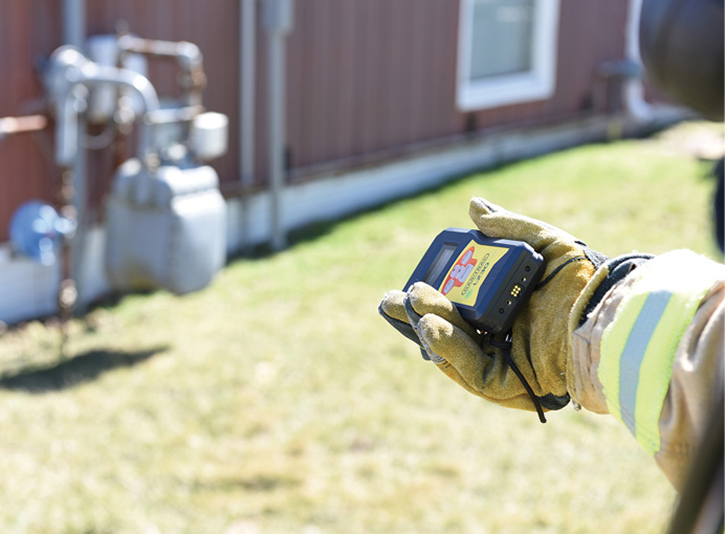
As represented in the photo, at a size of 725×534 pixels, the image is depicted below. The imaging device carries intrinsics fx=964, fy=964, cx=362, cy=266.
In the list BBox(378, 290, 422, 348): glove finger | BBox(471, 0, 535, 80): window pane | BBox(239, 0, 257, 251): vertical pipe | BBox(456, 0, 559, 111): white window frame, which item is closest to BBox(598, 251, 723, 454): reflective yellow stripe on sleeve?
BBox(378, 290, 422, 348): glove finger

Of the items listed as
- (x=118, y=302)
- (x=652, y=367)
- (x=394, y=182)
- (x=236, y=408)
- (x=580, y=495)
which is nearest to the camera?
(x=652, y=367)

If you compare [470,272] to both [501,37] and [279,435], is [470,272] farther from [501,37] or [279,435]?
[501,37]

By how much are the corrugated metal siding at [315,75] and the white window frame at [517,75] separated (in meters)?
0.11

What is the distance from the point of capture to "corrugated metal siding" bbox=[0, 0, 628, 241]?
4.96m

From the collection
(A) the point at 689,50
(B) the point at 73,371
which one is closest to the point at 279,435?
(B) the point at 73,371

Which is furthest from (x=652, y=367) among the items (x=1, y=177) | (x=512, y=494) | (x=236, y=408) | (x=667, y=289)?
(x=1, y=177)

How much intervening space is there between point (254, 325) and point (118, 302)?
2.91 ft

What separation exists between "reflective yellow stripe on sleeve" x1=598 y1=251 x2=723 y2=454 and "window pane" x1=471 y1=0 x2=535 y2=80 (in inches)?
317

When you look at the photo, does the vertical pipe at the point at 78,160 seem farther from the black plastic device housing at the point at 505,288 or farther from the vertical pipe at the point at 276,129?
the black plastic device housing at the point at 505,288

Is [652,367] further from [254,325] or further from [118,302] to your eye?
[118,302]

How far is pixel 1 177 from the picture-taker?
4938 millimetres

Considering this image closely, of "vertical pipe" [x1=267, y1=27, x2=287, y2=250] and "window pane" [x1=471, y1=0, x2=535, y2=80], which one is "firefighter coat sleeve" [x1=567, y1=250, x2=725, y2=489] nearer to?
"vertical pipe" [x1=267, y1=27, x2=287, y2=250]

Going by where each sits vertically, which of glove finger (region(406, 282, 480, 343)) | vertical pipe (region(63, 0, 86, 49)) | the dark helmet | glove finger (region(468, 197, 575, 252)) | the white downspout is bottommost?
the white downspout

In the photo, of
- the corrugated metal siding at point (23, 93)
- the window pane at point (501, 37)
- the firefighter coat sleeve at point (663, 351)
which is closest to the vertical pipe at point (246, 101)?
the corrugated metal siding at point (23, 93)
